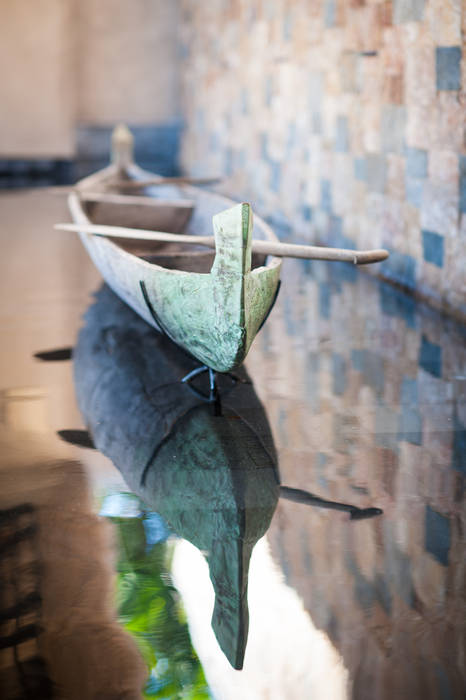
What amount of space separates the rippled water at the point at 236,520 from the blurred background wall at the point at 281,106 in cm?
94

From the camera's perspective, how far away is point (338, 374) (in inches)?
130

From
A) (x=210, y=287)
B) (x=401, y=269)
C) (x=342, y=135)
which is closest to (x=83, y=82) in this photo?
(x=342, y=135)

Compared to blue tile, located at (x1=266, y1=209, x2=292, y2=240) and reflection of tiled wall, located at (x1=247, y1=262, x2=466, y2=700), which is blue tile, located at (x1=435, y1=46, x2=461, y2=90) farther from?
blue tile, located at (x1=266, y1=209, x2=292, y2=240)

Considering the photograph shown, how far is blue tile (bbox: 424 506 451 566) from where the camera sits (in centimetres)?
200

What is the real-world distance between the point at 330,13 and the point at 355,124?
73 centimetres

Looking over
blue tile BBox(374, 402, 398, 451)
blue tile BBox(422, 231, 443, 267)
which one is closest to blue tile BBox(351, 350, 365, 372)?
blue tile BBox(374, 402, 398, 451)

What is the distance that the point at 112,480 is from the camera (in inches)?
93.7

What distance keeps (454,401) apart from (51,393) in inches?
52.4

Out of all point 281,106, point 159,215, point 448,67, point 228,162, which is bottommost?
point 159,215

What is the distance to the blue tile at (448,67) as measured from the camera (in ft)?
12.5

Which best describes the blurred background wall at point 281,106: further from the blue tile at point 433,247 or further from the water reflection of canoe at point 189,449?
the water reflection of canoe at point 189,449

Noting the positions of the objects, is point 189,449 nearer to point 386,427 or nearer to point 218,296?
point 218,296

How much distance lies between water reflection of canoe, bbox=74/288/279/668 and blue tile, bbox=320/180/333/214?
2.27 metres

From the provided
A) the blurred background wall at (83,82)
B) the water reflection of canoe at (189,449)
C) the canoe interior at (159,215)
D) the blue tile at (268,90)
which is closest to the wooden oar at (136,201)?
the canoe interior at (159,215)
